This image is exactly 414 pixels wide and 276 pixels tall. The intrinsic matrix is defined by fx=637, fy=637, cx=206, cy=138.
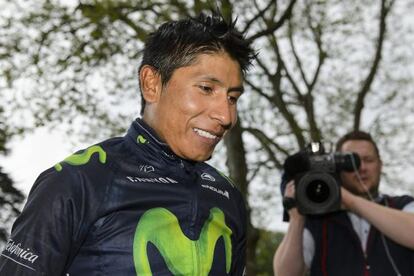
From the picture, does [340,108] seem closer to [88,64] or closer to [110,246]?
[88,64]

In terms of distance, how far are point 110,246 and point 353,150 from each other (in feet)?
7.99

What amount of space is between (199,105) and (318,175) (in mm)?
1936

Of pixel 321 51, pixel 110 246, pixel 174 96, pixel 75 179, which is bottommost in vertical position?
pixel 110 246

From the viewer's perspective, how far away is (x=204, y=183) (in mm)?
1991

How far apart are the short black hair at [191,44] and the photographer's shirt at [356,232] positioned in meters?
Answer: 1.92

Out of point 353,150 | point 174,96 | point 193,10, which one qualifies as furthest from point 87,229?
point 193,10

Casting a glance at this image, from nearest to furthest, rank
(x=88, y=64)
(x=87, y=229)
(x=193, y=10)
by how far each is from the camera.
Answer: (x=87, y=229)
(x=193, y=10)
(x=88, y=64)

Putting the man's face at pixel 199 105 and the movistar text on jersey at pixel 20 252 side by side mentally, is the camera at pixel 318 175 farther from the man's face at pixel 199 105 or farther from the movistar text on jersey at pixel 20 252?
the movistar text on jersey at pixel 20 252

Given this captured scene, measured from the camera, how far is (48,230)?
158 centimetres

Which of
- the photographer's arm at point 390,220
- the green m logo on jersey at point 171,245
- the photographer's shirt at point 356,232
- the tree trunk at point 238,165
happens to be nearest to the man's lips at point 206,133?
the green m logo on jersey at point 171,245

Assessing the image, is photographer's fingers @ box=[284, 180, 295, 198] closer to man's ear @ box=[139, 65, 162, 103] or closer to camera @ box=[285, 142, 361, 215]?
camera @ box=[285, 142, 361, 215]

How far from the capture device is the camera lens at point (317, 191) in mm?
3574

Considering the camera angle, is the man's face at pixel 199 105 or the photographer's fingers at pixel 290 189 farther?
the photographer's fingers at pixel 290 189

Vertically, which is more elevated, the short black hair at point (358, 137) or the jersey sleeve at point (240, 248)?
the short black hair at point (358, 137)
